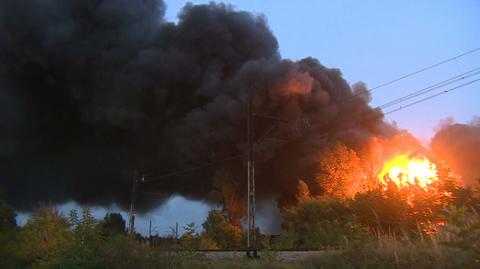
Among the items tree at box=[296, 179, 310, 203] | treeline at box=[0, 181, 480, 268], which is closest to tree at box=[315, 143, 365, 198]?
tree at box=[296, 179, 310, 203]

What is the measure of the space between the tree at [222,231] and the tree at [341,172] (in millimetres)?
Answer: 8522

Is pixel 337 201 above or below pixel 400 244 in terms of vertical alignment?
above

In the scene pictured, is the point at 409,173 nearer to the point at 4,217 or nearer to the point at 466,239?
the point at 4,217

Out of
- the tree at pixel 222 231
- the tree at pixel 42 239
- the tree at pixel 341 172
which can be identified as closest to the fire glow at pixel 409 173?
the tree at pixel 341 172

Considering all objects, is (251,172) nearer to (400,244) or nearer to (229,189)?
(400,244)

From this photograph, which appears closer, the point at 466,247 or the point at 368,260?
the point at 466,247

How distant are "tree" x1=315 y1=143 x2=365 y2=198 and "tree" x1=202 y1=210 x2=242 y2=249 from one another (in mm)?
8522

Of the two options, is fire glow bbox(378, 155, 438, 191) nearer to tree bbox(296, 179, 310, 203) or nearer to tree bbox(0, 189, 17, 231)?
tree bbox(296, 179, 310, 203)

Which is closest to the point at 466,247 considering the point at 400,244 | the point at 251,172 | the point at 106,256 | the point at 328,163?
the point at 400,244

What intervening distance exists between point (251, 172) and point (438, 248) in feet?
57.4

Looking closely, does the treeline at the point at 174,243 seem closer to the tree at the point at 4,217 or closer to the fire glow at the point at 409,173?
the tree at the point at 4,217

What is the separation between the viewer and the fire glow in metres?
29.8

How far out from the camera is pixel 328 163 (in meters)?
39.8

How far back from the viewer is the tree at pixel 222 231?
37.8 meters
